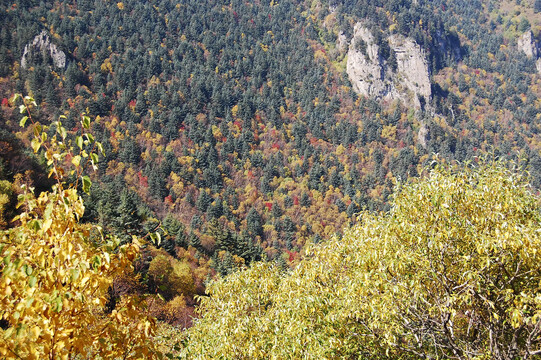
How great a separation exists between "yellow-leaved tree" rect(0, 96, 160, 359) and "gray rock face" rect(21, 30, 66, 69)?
174 metres

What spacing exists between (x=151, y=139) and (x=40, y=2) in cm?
10992

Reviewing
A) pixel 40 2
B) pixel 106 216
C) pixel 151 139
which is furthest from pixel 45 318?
pixel 40 2

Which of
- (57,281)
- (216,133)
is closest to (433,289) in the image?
(57,281)

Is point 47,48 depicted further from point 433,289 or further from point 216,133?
point 433,289

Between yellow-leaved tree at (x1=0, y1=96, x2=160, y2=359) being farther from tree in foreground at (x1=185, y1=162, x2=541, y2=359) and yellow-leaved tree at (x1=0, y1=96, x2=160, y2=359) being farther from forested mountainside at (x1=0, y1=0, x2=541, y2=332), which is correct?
forested mountainside at (x1=0, y1=0, x2=541, y2=332)

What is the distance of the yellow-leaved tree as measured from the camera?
11.0 ft

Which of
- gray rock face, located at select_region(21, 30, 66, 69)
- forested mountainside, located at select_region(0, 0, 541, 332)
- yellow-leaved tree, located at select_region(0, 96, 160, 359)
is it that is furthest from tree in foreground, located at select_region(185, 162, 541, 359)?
gray rock face, located at select_region(21, 30, 66, 69)

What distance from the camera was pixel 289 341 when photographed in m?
9.03

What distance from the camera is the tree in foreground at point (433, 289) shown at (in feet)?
23.9

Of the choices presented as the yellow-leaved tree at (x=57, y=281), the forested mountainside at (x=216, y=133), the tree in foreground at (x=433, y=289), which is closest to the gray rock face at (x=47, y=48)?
the forested mountainside at (x=216, y=133)

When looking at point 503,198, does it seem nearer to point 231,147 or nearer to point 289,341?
point 289,341

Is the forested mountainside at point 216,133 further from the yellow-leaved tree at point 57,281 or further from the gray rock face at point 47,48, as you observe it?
the yellow-leaved tree at point 57,281

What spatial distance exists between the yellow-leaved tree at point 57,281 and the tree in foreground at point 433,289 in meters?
5.48

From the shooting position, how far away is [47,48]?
145625 mm
